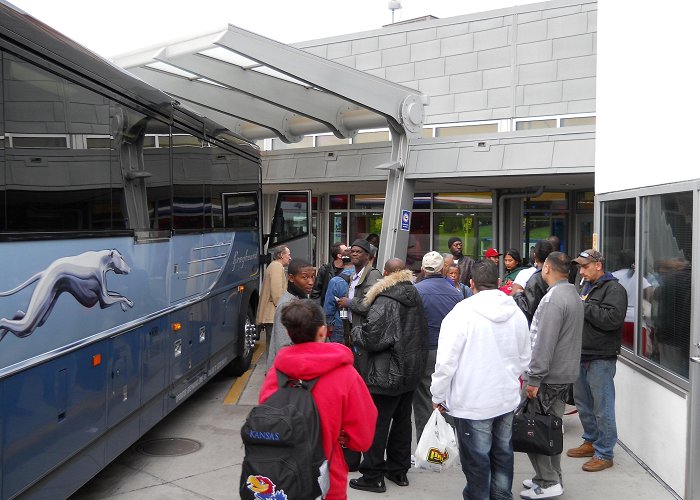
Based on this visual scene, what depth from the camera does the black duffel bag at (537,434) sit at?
5.18 metres

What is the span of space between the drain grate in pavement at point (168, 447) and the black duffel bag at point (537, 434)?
10.7ft

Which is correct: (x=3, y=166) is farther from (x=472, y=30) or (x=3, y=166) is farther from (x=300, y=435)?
(x=472, y=30)

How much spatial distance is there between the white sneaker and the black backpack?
2.92 meters

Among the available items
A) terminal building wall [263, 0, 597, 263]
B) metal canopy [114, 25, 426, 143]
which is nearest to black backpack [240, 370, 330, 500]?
Answer: metal canopy [114, 25, 426, 143]

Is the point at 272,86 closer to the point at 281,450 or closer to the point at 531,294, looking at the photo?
the point at 531,294

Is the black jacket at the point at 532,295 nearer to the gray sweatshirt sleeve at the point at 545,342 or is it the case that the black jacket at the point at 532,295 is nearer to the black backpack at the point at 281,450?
the gray sweatshirt sleeve at the point at 545,342

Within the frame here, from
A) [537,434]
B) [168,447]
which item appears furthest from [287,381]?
[168,447]

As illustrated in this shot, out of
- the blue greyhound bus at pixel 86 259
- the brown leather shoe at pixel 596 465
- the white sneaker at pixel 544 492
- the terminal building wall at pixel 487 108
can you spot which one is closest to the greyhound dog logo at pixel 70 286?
the blue greyhound bus at pixel 86 259

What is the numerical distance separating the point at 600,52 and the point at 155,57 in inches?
284

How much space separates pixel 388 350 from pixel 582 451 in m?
2.39

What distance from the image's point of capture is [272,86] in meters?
14.1

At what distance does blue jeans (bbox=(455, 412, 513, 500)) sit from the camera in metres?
4.78

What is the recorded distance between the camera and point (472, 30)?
17.3 m

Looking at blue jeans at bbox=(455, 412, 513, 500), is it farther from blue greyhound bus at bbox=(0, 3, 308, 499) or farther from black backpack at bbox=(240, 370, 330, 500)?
blue greyhound bus at bbox=(0, 3, 308, 499)
